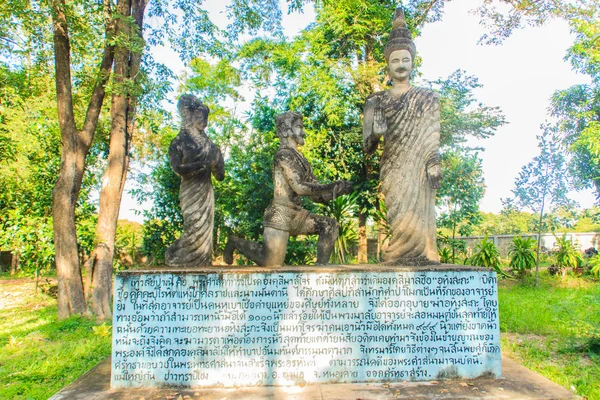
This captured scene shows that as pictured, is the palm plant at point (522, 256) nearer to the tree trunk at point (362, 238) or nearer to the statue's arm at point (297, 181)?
the tree trunk at point (362, 238)

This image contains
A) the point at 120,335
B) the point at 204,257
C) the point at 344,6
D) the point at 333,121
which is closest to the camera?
the point at 120,335

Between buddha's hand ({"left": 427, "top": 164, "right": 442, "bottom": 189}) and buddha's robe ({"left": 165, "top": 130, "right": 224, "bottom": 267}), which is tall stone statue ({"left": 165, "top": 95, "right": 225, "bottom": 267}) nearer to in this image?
buddha's robe ({"left": 165, "top": 130, "right": 224, "bottom": 267})

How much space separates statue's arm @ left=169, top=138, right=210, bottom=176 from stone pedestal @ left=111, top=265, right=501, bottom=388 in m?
1.07

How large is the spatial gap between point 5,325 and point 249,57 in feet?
41.8

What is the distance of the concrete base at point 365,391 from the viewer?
11.6ft

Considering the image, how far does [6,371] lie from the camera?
17.0ft

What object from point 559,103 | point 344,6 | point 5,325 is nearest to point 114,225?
point 5,325

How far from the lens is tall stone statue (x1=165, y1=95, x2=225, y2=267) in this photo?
447 centimetres

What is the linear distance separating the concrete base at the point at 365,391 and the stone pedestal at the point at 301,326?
0.09 meters

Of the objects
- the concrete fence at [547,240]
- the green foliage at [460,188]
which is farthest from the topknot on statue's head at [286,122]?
the concrete fence at [547,240]

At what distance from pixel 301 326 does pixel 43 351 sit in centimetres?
431

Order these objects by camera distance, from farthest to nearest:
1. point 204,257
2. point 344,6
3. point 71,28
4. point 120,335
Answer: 1. point 344,6
2. point 71,28
3. point 204,257
4. point 120,335

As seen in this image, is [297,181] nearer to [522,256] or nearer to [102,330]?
[102,330]

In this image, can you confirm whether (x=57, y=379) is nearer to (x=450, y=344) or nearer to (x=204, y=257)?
(x=204, y=257)
